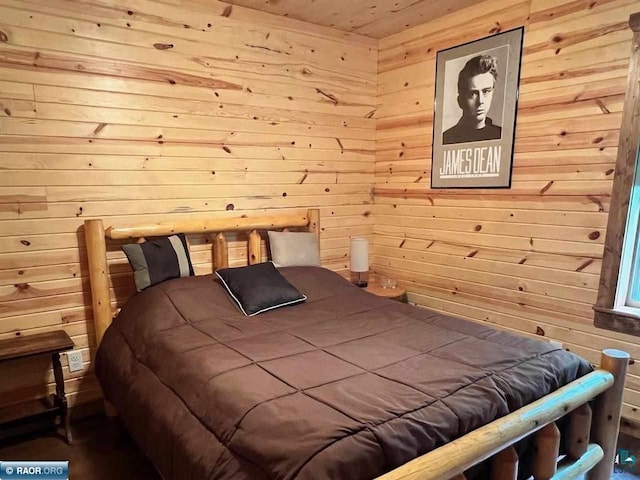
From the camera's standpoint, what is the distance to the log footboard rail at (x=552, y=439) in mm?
1140

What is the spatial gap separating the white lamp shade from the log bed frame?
1.46 m

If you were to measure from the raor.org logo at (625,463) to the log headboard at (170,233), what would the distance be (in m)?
2.17

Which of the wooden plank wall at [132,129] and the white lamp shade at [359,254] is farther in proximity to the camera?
the white lamp shade at [359,254]

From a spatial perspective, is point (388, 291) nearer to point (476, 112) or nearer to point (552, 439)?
point (476, 112)

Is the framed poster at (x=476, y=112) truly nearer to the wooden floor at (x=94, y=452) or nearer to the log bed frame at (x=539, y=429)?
the log bed frame at (x=539, y=429)

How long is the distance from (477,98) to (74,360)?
2.96m

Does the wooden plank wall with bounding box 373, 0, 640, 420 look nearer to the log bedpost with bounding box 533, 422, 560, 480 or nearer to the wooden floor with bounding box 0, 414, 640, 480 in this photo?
the wooden floor with bounding box 0, 414, 640, 480

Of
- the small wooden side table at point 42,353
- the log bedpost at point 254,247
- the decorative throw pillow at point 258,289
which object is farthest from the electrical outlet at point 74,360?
the log bedpost at point 254,247

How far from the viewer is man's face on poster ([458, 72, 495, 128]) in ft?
9.05

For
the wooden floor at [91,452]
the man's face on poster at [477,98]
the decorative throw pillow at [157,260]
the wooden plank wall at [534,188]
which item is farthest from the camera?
the man's face on poster at [477,98]

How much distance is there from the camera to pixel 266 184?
303cm

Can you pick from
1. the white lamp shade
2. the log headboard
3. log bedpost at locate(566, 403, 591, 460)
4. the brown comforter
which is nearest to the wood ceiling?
the log headboard

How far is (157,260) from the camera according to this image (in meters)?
2.42

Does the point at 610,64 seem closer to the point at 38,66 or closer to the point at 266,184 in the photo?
the point at 266,184
